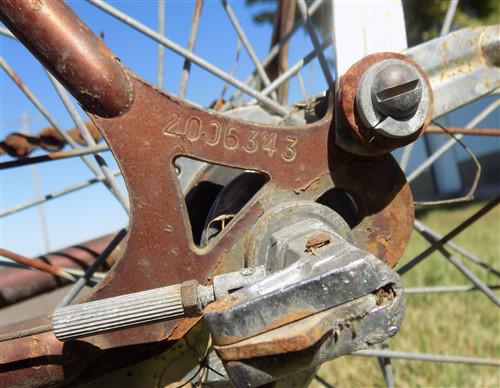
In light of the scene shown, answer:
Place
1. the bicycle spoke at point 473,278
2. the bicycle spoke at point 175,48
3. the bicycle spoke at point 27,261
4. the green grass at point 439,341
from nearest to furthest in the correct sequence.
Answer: the bicycle spoke at point 27,261 < the bicycle spoke at point 175,48 < the bicycle spoke at point 473,278 < the green grass at point 439,341

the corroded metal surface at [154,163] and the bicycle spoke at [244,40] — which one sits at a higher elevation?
the bicycle spoke at [244,40]

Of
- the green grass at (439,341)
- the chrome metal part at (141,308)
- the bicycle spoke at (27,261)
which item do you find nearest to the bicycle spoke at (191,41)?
the bicycle spoke at (27,261)

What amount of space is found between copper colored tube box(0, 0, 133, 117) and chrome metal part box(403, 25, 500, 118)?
1.37 ft

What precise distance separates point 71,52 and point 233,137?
231 millimetres

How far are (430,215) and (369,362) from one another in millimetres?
6445

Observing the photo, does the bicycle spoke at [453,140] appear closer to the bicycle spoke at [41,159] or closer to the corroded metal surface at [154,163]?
the corroded metal surface at [154,163]

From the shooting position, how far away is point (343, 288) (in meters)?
0.59

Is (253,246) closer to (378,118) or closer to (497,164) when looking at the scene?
(378,118)

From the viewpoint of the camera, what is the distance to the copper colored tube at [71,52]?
0.68 metres

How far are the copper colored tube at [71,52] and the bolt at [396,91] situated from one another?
0.32 meters

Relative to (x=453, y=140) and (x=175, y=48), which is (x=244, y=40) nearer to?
(x=175, y=48)

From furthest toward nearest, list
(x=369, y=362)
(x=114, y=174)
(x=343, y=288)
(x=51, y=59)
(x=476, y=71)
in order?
(x=369, y=362) → (x=114, y=174) → (x=476, y=71) → (x=51, y=59) → (x=343, y=288)

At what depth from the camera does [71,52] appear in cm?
69

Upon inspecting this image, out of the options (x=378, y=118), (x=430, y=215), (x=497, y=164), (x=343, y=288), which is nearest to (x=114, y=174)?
(x=378, y=118)
